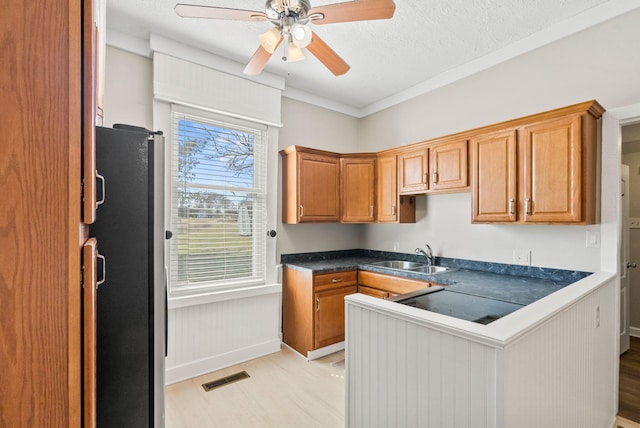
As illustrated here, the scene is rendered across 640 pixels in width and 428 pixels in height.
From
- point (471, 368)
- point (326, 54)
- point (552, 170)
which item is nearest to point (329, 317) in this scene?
point (471, 368)

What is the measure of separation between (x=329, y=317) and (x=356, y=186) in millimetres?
1508

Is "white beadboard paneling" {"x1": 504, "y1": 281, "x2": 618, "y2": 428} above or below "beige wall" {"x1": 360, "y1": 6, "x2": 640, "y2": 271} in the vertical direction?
below

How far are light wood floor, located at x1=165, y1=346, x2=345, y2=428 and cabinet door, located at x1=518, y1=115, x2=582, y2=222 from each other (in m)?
2.07

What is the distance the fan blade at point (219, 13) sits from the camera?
170 centimetres

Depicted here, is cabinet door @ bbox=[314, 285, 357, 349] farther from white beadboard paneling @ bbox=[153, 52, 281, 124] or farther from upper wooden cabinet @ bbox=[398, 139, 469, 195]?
white beadboard paneling @ bbox=[153, 52, 281, 124]

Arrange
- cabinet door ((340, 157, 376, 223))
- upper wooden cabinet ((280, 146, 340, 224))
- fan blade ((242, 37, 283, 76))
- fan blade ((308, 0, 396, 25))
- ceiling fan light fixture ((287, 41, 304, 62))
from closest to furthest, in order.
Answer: fan blade ((308, 0, 396, 25)) < ceiling fan light fixture ((287, 41, 304, 62)) < fan blade ((242, 37, 283, 76)) < upper wooden cabinet ((280, 146, 340, 224)) < cabinet door ((340, 157, 376, 223))

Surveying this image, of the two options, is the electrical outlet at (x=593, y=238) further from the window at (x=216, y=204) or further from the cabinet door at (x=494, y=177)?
the window at (x=216, y=204)

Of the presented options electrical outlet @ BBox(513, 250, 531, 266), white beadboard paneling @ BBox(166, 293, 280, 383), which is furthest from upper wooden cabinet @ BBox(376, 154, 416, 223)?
white beadboard paneling @ BBox(166, 293, 280, 383)

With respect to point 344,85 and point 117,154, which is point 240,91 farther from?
point 117,154

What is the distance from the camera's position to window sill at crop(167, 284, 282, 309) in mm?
2653

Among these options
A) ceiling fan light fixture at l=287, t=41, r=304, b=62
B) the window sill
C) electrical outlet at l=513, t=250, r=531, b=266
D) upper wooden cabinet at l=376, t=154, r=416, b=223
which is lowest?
the window sill

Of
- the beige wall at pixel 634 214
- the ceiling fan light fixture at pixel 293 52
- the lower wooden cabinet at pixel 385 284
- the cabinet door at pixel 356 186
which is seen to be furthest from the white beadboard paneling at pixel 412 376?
the beige wall at pixel 634 214

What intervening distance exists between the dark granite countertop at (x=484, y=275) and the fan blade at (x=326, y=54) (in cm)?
175

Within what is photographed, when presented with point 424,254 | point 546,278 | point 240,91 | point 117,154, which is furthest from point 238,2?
point 546,278
